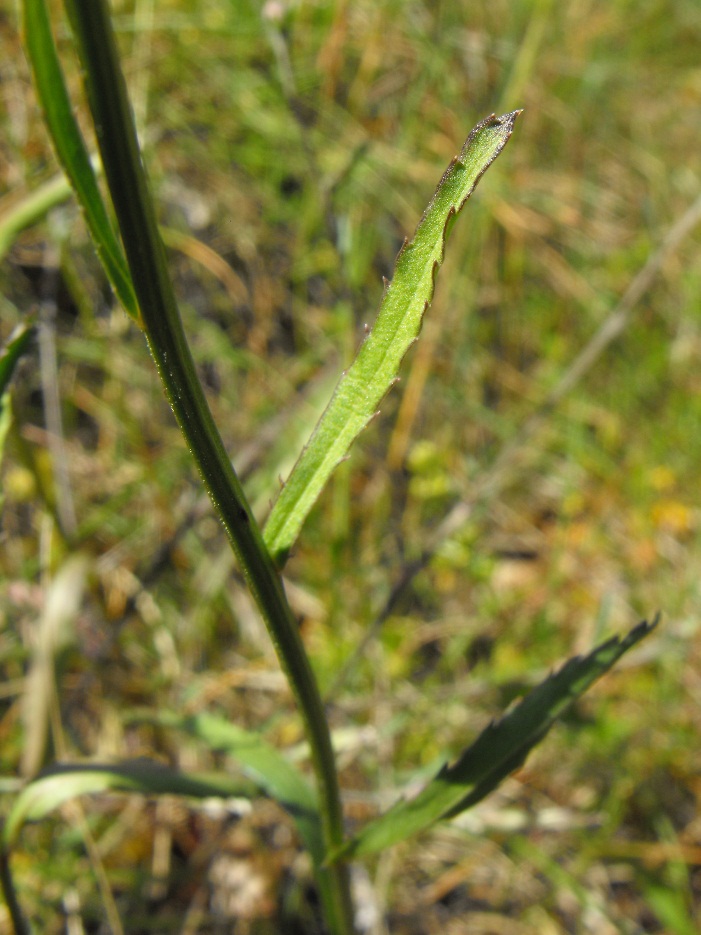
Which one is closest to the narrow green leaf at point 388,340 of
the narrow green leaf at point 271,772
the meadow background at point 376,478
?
the narrow green leaf at point 271,772

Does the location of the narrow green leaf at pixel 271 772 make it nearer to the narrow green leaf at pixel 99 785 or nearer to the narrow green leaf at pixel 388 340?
the narrow green leaf at pixel 99 785

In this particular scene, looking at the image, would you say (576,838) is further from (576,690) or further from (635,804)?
(576,690)

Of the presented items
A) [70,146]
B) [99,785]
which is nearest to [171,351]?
[70,146]

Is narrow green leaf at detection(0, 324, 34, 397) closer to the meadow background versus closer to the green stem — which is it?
the green stem

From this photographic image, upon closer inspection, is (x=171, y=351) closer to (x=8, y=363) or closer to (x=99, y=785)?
(x=8, y=363)

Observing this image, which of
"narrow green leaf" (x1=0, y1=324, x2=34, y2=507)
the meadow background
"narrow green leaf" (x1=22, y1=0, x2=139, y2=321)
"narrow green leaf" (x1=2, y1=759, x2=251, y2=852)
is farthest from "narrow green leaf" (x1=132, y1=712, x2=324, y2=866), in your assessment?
"narrow green leaf" (x1=22, y1=0, x2=139, y2=321)

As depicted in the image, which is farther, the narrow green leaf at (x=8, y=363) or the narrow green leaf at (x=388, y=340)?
the narrow green leaf at (x=8, y=363)
